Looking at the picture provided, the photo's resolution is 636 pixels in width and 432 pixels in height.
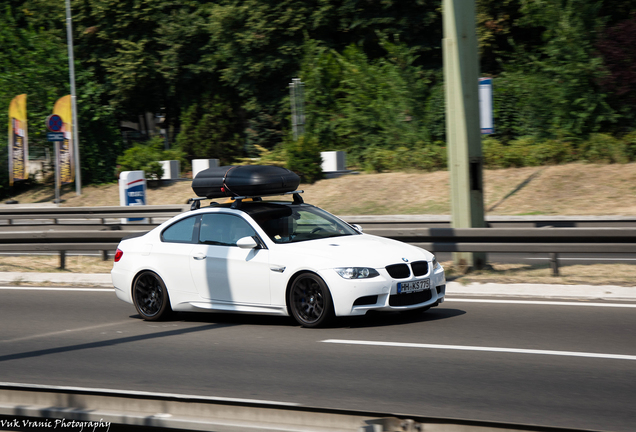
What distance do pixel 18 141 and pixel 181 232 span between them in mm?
27003

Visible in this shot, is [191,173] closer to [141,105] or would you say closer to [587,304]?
[141,105]

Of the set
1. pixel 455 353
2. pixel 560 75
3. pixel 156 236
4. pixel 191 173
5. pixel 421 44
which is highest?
pixel 421 44

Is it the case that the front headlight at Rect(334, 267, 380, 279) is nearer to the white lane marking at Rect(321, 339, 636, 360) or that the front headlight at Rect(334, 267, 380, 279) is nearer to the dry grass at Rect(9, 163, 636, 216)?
the white lane marking at Rect(321, 339, 636, 360)

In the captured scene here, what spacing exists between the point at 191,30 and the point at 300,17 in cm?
587

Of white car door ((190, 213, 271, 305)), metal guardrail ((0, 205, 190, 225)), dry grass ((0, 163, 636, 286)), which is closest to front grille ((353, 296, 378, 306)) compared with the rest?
white car door ((190, 213, 271, 305))

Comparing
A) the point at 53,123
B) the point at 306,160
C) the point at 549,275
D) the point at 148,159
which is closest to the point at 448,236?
the point at 549,275

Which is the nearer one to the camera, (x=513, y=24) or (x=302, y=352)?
(x=302, y=352)

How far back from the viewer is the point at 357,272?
7.80 m

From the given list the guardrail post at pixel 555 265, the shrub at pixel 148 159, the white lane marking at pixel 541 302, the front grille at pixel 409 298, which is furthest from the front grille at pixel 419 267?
the shrub at pixel 148 159

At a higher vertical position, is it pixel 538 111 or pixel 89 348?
pixel 538 111

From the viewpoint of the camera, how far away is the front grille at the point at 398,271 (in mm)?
7891

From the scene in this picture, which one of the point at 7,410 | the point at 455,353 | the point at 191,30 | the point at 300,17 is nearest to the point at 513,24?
the point at 300,17

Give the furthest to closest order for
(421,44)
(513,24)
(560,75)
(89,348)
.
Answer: (421,44)
(513,24)
(560,75)
(89,348)

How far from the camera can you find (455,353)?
22.7ft
